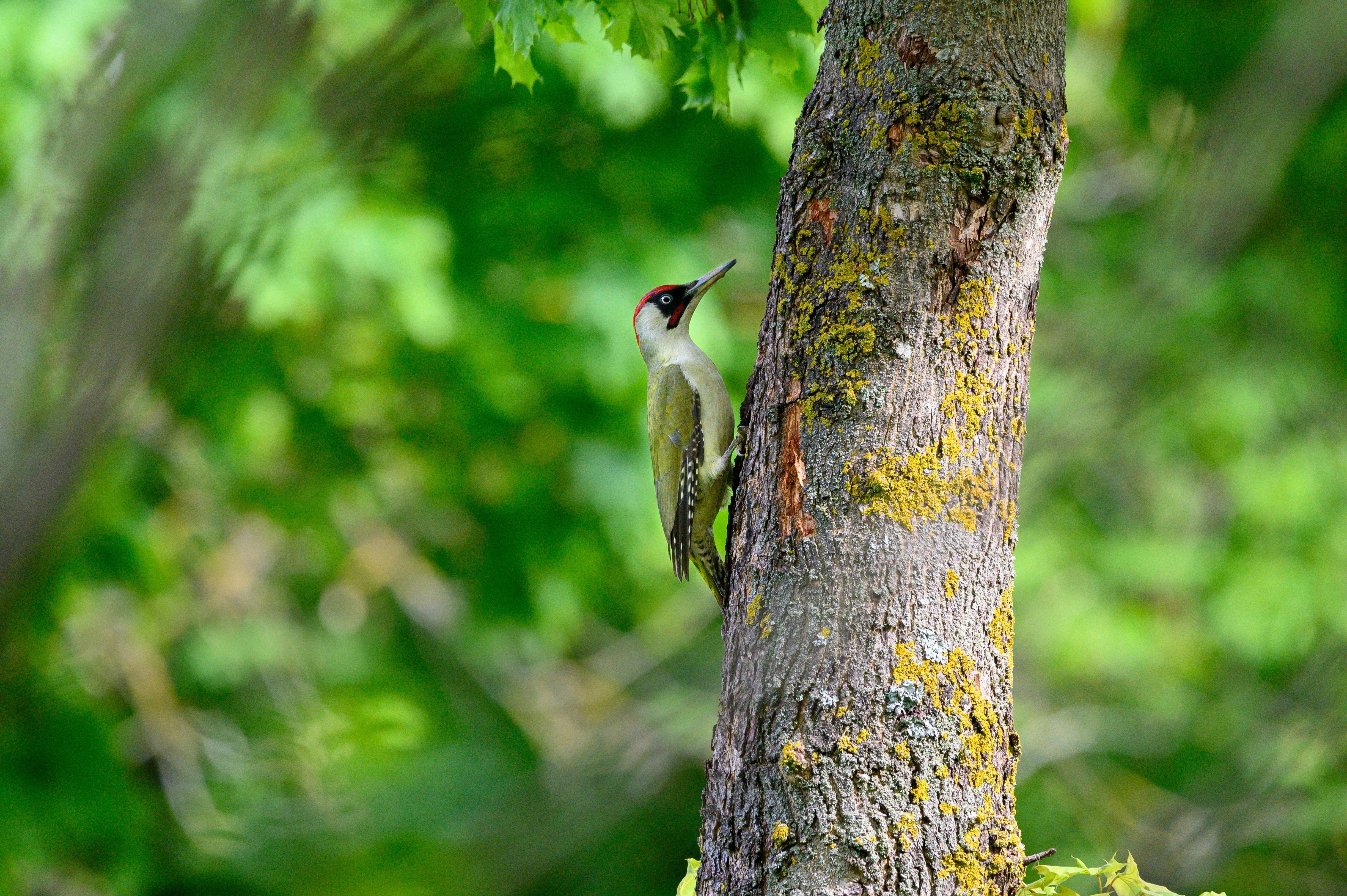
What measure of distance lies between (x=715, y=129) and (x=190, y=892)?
228 inches

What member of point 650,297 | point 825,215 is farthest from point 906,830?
point 650,297

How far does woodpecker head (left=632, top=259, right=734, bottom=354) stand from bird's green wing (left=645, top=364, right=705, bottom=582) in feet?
0.88

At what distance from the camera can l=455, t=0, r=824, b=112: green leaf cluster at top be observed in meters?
2.36

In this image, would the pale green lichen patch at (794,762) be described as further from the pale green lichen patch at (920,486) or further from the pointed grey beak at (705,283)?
the pointed grey beak at (705,283)

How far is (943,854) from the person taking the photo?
1.90m

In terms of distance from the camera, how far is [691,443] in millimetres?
4496

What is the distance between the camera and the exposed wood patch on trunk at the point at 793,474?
6.86 ft

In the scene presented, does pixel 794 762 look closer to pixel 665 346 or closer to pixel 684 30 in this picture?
pixel 684 30

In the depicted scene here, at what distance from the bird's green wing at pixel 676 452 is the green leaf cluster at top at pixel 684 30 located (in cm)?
168

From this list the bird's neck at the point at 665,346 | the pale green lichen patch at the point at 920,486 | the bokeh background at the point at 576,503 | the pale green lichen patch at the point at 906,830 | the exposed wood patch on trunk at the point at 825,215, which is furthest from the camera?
the bird's neck at the point at 665,346

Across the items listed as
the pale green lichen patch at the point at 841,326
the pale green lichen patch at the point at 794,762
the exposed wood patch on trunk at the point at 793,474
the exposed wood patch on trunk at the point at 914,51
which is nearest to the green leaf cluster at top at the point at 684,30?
the exposed wood patch on trunk at the point at 914,51

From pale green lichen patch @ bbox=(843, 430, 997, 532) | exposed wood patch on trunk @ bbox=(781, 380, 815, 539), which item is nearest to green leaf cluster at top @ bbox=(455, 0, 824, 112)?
exposed wood patch on trunk @ bbox=(781, 380, 815, 539)

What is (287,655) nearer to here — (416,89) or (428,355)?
(428,355)

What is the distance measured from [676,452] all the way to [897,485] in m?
2.60
